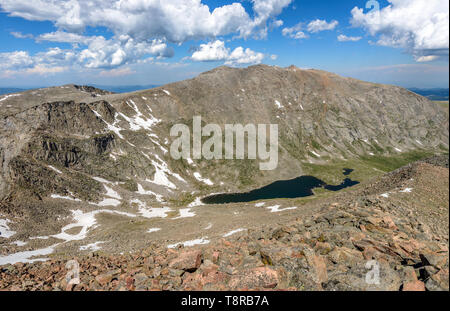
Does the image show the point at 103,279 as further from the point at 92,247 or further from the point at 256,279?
the point at 92,247

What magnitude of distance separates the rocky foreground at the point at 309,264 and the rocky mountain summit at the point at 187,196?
0.13 meters

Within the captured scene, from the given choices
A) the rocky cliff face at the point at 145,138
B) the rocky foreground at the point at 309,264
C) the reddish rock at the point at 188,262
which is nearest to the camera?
the rocky foreground at the point at 309,264

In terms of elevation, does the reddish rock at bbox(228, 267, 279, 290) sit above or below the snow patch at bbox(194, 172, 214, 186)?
above

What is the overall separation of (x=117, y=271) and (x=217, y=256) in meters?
8.05

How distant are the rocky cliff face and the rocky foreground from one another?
76305 millimetres

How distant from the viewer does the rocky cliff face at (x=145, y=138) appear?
89125 millimetres

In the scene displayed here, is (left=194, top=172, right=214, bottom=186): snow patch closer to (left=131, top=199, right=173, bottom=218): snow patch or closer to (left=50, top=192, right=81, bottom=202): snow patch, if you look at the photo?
(left=131, top=199, right=173, bottom=218): snow patch

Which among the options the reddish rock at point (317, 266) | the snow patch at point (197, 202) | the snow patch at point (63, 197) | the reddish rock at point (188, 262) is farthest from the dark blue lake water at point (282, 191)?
the reddish rock at point (317, 266)

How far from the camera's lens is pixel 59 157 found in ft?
313

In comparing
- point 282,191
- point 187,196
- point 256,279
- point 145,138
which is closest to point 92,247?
point 256,279

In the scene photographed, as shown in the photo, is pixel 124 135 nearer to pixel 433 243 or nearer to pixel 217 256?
pixel 217 256

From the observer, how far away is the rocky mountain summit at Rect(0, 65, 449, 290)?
18.0m

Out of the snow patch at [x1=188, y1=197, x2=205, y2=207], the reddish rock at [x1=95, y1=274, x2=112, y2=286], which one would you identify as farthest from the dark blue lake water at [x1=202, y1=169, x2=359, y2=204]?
the reddish rock at [x1=95, y1=274, x2=112, y2=286]

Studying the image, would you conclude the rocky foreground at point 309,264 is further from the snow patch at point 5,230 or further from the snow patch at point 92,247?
the snow patch at point 5,230
